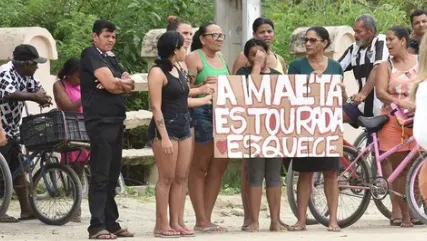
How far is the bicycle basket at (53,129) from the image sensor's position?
11.5 meters

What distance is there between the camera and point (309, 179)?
38.2ft

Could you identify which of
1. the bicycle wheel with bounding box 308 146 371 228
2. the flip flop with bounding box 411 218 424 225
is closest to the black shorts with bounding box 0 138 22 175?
the bicycle wheel with bounding box 308 146 371 228

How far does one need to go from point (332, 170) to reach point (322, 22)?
6.51 meters

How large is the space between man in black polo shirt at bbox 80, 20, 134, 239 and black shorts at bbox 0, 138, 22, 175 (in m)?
1.54

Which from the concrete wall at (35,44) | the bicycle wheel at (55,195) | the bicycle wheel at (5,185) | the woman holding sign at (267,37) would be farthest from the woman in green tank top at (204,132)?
the concrete wall at (35,44)

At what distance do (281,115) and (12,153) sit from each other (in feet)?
8.56

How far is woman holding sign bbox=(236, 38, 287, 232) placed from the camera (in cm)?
1134

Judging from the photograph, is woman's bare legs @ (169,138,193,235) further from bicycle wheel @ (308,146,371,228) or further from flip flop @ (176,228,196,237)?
bicycle wheel @ (308,146,371,228)

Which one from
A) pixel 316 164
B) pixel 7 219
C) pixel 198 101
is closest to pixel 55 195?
pixel 7 219

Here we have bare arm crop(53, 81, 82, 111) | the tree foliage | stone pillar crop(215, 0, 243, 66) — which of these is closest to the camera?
bare arm crop(53, 81, 82, 111)

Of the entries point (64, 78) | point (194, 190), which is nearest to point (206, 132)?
point (194, 190)

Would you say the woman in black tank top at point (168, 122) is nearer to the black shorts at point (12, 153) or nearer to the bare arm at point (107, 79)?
the bare arm at point (107, 79)

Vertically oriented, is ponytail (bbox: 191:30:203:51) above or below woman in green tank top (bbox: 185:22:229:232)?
above

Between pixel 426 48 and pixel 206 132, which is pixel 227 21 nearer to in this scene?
pixel 206 132
